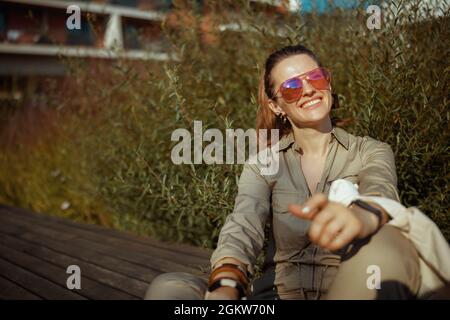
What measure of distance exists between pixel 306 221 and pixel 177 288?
624 mm

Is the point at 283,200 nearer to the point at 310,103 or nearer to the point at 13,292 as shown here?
the point at 310,103

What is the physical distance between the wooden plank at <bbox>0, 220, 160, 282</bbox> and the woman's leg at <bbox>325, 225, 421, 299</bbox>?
1.67m

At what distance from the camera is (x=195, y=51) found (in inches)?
150

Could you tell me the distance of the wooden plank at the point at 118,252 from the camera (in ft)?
9.70

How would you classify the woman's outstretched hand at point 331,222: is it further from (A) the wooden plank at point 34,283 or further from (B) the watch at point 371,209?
(A) the wooden plank at point 34,283

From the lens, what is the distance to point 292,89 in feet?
6.29

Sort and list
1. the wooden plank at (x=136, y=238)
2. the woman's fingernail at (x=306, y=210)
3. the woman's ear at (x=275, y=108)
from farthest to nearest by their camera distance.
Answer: the wooden plank at (x=136, y=238) < the woman's ear at (x=275, y=108) < the woman's fingernail at (x=306, y=210)

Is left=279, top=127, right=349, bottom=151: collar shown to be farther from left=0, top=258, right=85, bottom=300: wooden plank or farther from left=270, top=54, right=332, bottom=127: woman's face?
left=0, top=258, right=85, bottom=300: wooden plank

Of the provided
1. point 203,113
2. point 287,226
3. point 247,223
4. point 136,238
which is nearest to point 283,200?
point 287,226

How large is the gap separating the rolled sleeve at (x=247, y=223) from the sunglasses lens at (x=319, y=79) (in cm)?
42

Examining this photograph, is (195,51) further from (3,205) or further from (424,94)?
(3,205)

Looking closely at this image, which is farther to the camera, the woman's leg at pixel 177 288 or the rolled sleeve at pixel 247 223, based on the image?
the rolled sleeve at pixel 247 223

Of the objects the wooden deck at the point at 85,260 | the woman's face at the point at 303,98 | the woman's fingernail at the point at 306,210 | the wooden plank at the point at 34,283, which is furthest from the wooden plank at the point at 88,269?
the woman's fingernail at the point at 306,210
